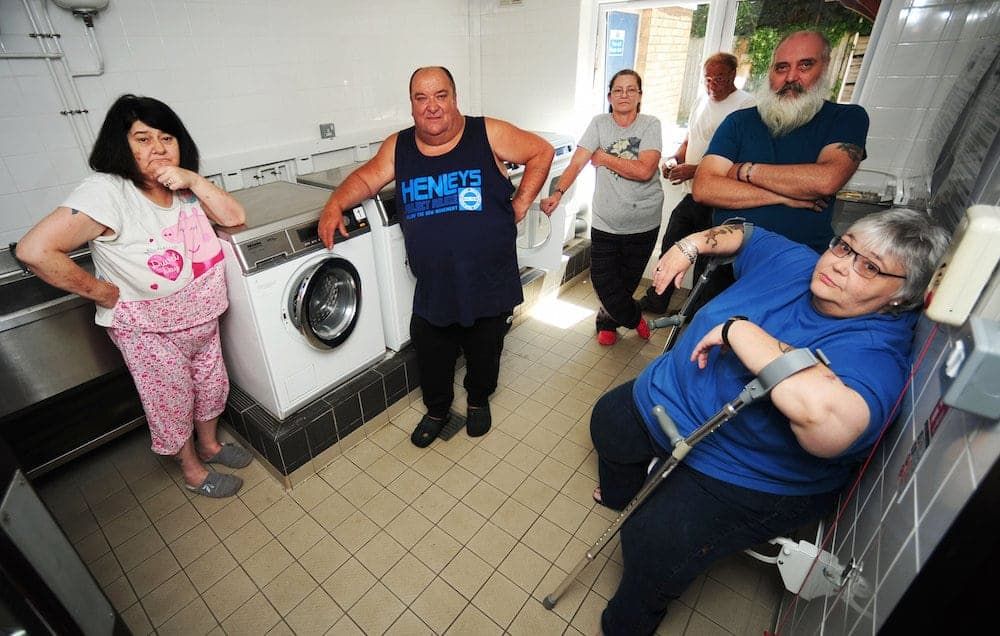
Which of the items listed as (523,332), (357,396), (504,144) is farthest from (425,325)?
(523,332)

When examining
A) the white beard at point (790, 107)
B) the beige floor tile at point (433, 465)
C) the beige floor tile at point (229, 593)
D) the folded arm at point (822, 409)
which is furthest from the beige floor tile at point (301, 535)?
the white beard at point (790, 107)

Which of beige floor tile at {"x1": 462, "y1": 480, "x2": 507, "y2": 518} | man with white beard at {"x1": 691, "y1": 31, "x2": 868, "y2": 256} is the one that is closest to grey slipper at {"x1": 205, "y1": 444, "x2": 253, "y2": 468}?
beige floor tile at {"x1": 462, "y1": 480, "x2": 507, "y2": 518}

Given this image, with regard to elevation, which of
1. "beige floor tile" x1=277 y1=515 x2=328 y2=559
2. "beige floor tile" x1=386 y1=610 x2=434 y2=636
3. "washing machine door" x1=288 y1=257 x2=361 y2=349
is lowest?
"beige floor tile" x1=386 y1=610 x2=434 y2=636

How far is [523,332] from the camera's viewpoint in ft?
11.3

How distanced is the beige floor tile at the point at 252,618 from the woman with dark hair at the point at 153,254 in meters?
0.74

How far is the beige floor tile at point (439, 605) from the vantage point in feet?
5.63

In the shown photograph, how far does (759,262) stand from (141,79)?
295 cm

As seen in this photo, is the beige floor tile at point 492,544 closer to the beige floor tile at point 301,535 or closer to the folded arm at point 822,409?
the beige floor tile at point 301,535

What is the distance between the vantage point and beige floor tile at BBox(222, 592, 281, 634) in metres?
1.69

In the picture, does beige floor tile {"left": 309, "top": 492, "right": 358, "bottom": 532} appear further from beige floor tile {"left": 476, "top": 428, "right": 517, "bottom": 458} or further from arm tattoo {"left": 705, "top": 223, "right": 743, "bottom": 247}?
arm tattoo {"left": 705, "top": 223, "right": 743, "bottom": 247}

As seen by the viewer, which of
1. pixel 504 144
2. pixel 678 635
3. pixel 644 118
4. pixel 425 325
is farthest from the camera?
pixel 644 118

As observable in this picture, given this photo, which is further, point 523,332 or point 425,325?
point 523,332

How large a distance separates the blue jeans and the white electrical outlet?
0.63 meters

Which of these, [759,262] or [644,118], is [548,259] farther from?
[759,262]
